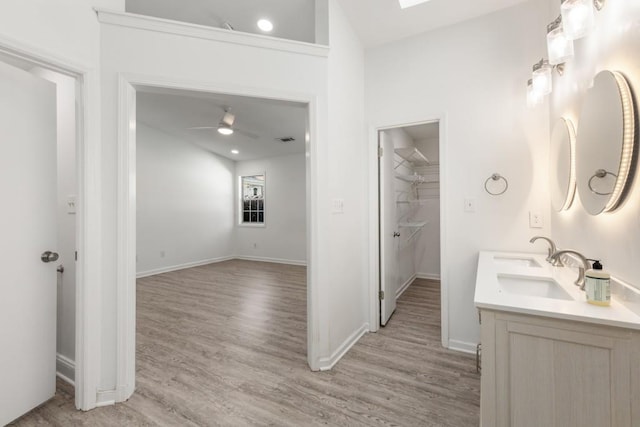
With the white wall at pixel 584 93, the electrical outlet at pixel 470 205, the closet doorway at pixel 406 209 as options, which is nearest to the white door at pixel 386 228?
the closet doorway at pixel 406 209

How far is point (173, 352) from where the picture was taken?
2.36 meters

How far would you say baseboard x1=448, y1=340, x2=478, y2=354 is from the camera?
7.61 feet

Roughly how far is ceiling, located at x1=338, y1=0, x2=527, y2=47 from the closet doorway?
0.86m

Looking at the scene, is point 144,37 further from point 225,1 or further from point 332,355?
point 332,355

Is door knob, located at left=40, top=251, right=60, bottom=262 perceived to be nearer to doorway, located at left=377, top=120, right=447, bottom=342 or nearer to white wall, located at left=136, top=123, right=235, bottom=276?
doorway, located at left=377, top=120, right=447, bottom=342

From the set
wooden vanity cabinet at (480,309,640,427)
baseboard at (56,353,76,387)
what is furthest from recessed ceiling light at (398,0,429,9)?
baseboard at (56,353,76,387)

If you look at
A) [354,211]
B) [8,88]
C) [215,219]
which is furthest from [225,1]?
[215,219]

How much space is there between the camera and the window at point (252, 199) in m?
7.11

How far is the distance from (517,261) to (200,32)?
9.10ft

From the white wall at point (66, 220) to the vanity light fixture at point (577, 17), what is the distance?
117 inches

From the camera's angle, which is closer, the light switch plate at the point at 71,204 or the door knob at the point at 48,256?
the door knob at the point at 48,256

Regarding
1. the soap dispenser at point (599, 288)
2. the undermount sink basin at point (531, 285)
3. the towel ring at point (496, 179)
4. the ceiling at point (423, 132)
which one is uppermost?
the ceiling at point (423, 132)

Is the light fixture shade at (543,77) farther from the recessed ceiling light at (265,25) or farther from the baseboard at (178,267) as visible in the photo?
the baseboard at (178,267)

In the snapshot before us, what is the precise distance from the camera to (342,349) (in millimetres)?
2299
